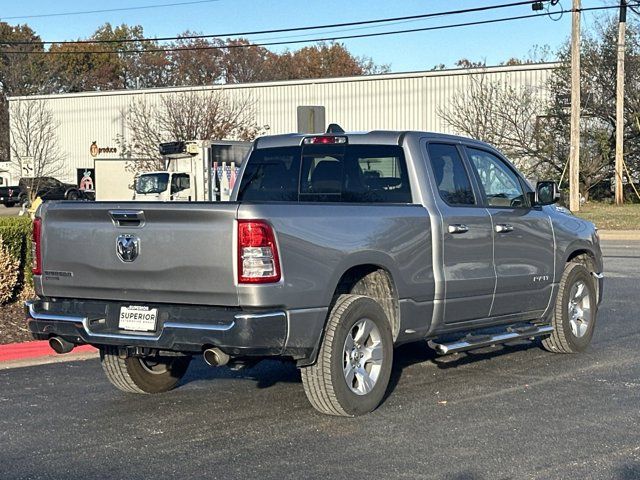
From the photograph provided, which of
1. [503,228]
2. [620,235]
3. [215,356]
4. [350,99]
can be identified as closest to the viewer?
[215,356]

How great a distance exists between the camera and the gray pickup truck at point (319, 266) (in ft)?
20.0

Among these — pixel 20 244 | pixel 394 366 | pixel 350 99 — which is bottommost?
pixel 394 366

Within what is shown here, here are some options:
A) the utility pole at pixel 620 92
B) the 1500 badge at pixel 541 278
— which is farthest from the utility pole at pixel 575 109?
the 1500 badge at pixel 541 278

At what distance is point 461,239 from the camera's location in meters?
7.66

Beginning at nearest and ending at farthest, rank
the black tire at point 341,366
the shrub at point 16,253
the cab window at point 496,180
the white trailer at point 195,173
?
the black tire at point 341,366 < the cab window at point 496,180 < the shrub at point 16,253 < the white trailer at point 195,173

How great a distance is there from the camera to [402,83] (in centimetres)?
4766

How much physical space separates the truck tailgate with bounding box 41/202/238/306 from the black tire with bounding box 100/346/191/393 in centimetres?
90

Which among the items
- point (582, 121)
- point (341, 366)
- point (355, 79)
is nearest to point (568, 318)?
point (341, 366)

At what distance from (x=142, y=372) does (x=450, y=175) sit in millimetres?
2929

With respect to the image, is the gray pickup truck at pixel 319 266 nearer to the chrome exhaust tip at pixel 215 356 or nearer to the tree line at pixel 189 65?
the chrome exhaust tip at pixel 215 356

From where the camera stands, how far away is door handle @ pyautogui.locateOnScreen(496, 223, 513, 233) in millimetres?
8055

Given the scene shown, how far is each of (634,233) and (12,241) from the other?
61.4ft

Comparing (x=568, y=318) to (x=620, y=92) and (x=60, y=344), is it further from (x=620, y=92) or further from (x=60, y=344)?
(x=620, y=92)

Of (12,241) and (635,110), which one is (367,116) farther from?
(12,241)
